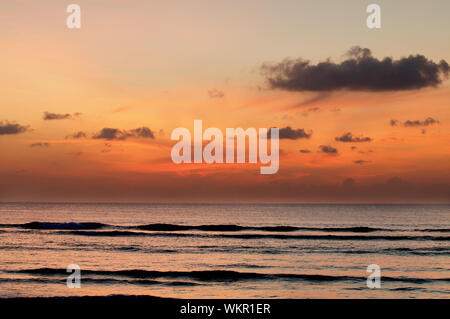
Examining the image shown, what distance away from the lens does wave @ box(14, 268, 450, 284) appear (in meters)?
27.0

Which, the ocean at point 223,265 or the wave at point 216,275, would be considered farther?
the wave at point 216,275

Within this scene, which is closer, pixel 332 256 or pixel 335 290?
pixel 335 290

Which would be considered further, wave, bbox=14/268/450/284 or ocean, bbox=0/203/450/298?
wave, bbox=14/268/450/284

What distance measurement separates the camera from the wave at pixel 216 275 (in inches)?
1061

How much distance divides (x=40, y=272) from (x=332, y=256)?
69.3 feet

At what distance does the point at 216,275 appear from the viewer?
27969 millimetres

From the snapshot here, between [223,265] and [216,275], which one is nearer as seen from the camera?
[216,275]

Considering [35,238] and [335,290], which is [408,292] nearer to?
[335,290]

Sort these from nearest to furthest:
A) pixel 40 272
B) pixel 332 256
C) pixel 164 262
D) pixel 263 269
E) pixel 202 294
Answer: pixel 202 294 → pixel 40 272 → pixel 263 269 → pixel 164 262 → pixel 332 256

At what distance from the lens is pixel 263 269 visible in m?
30.2

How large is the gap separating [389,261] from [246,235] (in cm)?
2353
